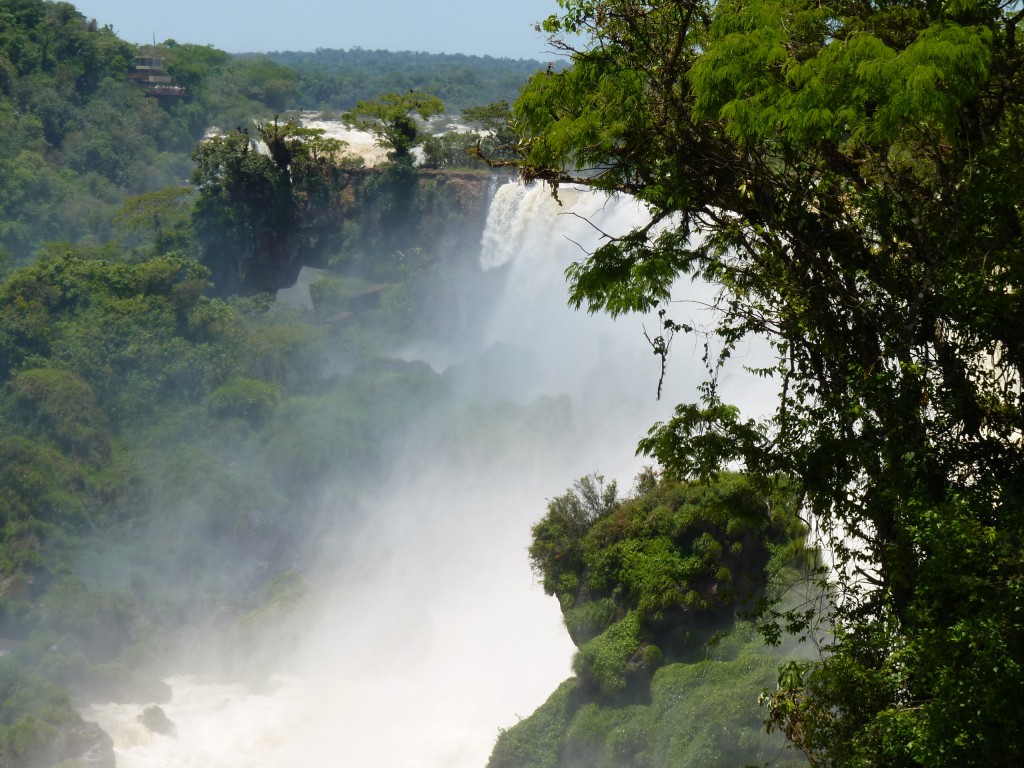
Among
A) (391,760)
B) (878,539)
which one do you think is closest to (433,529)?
(391,760)

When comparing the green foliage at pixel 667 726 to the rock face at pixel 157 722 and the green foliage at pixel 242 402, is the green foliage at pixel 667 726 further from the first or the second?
the green foliage at pixel 242 402

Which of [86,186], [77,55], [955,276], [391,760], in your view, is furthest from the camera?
[77,55]

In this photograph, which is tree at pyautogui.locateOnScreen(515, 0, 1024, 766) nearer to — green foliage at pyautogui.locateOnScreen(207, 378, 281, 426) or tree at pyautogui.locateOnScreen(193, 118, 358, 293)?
green foliage at pyautogui.locateOnScreen(207, 378, 281, 426)

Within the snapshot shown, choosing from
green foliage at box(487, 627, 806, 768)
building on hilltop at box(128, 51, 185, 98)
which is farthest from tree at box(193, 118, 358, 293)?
green foliage at box(487, 627, 806, 768)

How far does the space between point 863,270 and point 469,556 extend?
62.3 ft

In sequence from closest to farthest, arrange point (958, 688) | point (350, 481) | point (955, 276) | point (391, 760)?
point (958, 688), point (955, 276), point (391, 760), point (350, 481)

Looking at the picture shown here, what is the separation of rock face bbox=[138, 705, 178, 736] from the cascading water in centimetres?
15

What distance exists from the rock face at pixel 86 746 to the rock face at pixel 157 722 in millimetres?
878

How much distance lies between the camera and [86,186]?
134 ft

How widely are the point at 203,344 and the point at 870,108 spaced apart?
26559 mm

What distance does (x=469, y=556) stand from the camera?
75.0ft

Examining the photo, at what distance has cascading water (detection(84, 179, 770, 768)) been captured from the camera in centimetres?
1705

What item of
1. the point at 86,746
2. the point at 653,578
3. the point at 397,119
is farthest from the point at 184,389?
the point at 653,578

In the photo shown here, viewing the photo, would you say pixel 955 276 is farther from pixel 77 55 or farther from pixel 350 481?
pixel 77 55
